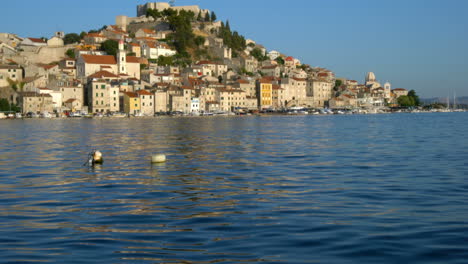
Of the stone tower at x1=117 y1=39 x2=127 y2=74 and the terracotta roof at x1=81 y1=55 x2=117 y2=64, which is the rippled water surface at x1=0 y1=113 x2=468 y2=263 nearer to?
the terracotta roof at x1=81 y1=55 x2=117 y2=64

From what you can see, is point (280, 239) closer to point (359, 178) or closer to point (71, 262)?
point (71, 262)

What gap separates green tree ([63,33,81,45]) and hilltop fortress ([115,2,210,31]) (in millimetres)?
18969

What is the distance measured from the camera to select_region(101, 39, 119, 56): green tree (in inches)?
4097

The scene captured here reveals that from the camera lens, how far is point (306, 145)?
97.5ft

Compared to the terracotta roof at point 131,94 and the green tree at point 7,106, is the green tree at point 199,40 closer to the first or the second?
the terracotta roof at point 131,94

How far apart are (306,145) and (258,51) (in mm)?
119518

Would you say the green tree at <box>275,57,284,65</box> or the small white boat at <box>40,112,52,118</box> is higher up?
the green tree at <box>275,57,284,65</box>

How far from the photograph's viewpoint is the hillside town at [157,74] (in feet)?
291

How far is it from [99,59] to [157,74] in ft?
36.5

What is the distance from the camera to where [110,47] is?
10431 centimetres

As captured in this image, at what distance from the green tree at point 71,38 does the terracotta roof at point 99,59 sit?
614 inches

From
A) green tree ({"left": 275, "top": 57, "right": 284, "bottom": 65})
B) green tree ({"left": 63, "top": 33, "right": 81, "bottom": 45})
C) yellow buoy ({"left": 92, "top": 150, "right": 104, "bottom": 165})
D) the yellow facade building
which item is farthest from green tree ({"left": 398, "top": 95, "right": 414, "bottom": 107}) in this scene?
yellow buoy ({"left": 92, "top": 150, "right": 104, "bottom": 165})

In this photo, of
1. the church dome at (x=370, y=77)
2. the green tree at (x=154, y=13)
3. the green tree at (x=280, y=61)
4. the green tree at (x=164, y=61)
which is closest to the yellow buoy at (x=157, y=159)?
the green tree at (x=164, y=61)

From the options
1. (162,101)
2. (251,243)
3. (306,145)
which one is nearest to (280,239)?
(251,243)
